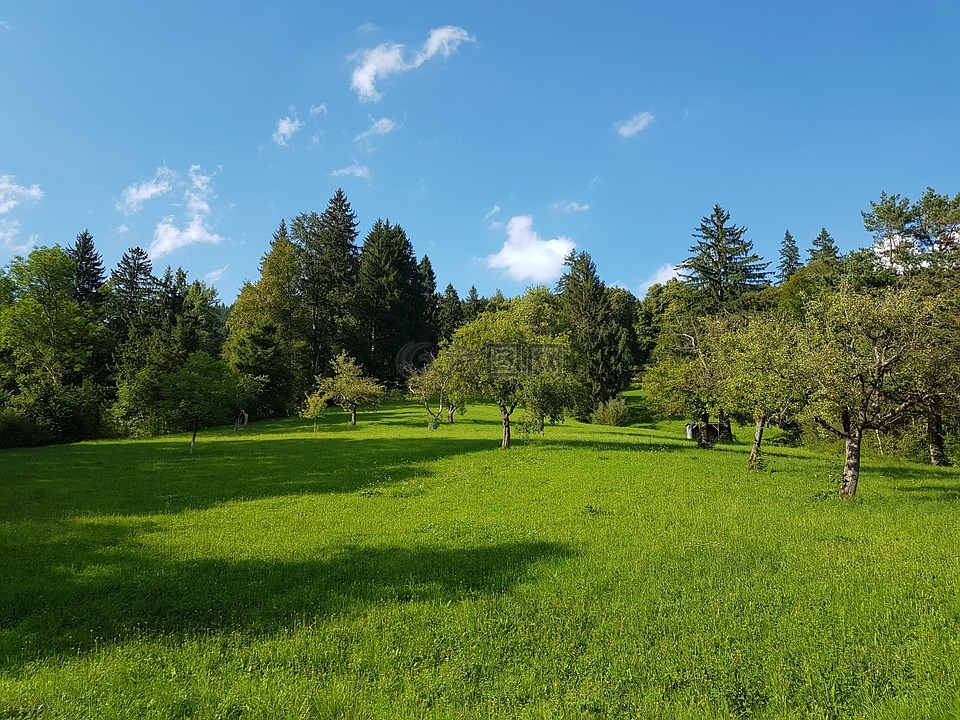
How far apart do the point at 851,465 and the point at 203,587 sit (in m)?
21.5

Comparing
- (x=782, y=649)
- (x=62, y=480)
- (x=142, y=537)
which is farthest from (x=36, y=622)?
(x=62, y=480)

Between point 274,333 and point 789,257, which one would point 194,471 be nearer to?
point 274,333

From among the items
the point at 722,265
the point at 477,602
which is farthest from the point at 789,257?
the point at 477,602

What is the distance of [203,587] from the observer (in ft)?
32.2

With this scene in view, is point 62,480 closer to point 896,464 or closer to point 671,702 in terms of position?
point 671,702

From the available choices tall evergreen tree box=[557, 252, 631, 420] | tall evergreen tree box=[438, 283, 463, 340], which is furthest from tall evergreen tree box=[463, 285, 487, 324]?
tall evergreen tree box=[557, 252, 631, 420]

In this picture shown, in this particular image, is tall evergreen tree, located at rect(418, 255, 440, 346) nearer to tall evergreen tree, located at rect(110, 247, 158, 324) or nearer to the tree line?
the tree line

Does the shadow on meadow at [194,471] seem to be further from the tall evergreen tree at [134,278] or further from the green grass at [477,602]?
the tall evergreen tree at [134,278]

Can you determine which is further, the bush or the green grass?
the bush

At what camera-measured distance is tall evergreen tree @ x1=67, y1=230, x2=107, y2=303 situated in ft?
265

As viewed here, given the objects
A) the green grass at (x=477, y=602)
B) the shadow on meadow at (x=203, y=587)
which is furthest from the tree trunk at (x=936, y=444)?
the shadow on meadow at (x=203, y=587)

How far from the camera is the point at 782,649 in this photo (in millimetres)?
7242

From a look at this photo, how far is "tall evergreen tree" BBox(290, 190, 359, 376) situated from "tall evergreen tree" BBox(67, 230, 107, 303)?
34087mm

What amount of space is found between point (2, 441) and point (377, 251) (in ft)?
200
